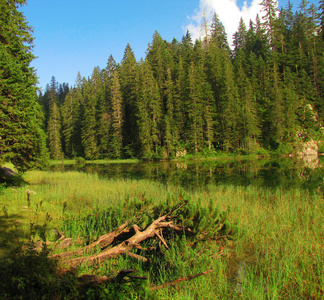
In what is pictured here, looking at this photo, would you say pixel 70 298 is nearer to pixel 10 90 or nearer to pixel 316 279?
pixel 316 279

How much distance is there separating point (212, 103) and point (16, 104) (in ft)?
130

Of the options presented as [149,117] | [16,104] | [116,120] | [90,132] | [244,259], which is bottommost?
[244,259]

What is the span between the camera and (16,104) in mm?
11914

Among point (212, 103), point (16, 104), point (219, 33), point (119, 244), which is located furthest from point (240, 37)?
point (119, 244)

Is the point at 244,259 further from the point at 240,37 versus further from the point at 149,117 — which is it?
the point at 240,37

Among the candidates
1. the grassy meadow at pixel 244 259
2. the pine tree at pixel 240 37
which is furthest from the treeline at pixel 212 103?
the grassy meadow at pixel 244 259

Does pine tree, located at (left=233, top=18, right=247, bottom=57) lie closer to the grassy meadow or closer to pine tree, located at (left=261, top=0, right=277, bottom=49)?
pine tree, located at (left=261, top=0, right=277, bottom=49)

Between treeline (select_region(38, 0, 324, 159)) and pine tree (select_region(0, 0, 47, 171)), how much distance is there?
30492mm

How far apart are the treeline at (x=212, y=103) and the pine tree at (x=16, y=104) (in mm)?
30492

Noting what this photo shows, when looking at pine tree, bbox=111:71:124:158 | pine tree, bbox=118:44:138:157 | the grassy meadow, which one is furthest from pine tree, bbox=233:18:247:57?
the grassy meadow

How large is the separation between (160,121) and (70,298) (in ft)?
149

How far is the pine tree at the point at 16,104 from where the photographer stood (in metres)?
11.5

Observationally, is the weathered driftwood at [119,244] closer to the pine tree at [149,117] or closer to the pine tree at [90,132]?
the pine tree at [149,117]

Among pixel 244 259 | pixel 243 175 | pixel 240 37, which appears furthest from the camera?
pixel 240 37
